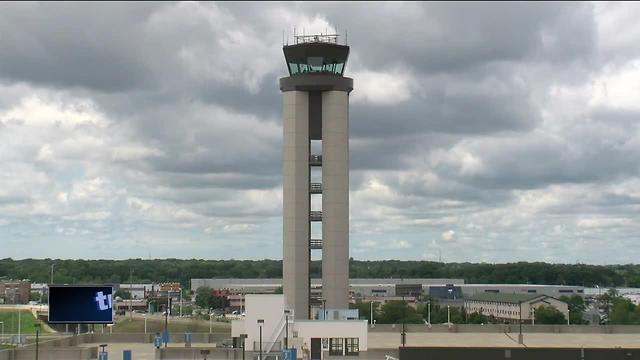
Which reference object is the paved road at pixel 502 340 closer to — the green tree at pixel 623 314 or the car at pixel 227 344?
the car at pixel 227 344

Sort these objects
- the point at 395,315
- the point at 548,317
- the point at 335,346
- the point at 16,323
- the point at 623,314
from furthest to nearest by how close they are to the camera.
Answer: the point at 395,315 → the point at 623,314 → the point at 548,317 → the point at 16,323 → the point at 335,346

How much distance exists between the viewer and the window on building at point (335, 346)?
80.2 m

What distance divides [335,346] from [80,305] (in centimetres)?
2403

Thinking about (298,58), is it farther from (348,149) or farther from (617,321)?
(617,321)

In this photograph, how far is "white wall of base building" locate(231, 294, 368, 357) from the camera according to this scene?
260 ft

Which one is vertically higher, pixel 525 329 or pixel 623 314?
pixel 525 329

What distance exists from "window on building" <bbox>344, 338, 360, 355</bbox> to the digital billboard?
22.2 m

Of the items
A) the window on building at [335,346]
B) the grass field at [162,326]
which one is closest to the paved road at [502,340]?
the window on building at [335,346]

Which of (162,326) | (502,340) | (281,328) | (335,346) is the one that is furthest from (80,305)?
(162,326)

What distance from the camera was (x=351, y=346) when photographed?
79500mm

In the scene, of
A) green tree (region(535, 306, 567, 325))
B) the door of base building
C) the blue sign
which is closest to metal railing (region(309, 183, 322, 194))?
the door of base building

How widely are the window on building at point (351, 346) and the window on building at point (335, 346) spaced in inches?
27.5

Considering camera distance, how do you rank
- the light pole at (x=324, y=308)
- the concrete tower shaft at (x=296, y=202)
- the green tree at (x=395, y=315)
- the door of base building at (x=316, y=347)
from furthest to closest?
the green tree at (x=395, y=315) < the concrete tower shaft at (x=296, y=202) < the light pole at (x=324, y=308) < the door of base building at (x=316, y=347)

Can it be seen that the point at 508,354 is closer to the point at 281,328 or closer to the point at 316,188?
the point at 281,328
